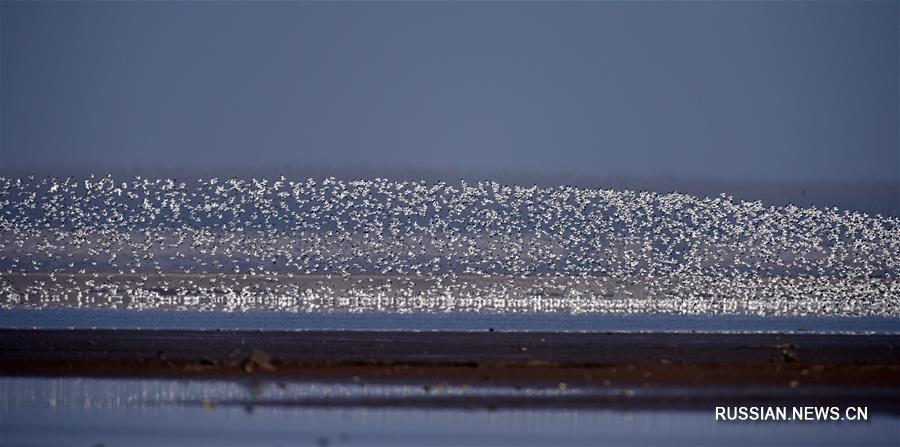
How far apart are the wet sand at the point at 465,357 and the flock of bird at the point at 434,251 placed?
1014cm

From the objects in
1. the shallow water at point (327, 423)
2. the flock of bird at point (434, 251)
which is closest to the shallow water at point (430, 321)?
the flock of bird at point (434, 251)

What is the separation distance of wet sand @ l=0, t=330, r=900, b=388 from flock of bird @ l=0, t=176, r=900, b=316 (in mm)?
10139

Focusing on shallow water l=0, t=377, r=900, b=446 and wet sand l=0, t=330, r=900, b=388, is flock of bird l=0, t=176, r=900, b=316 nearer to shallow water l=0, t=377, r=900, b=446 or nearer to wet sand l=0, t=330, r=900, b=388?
wet sand l=0, t=330, r=900, b=388

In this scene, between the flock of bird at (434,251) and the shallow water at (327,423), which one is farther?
the flock of bird at (434,251)

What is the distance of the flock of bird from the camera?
4262 cm

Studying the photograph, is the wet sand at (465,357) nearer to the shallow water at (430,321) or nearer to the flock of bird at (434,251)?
the shallow water at (430,321)

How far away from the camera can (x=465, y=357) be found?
90.8 feet

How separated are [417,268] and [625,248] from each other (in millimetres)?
5886

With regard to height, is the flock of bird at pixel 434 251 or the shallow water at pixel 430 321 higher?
the flock of bird at pixel 434 251

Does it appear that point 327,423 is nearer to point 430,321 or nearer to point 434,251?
point 430,321

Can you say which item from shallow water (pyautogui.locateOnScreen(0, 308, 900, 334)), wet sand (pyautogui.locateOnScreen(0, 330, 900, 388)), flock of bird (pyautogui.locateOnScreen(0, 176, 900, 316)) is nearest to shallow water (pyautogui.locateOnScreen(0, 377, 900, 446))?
wet sand (pyautogui.locateOnScreen(0, 330, 900, 388))

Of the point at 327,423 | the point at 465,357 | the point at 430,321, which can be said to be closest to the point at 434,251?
the point at 430,321

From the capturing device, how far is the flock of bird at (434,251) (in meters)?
42.6

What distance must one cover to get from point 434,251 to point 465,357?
61.8ft
